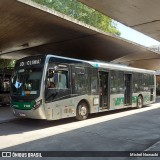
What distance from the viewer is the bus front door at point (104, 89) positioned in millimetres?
14834

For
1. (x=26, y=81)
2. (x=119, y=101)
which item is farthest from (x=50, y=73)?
(x=119, y=101)

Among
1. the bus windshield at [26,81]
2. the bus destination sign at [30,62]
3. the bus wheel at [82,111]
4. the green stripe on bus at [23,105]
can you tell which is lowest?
the bus wheel at [82,111]

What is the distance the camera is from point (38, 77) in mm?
11328

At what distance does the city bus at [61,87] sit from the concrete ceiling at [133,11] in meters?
3.42

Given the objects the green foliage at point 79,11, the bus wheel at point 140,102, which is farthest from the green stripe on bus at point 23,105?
the green foliage at point 79,11

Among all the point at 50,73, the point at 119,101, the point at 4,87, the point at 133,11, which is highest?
the point at 133,11

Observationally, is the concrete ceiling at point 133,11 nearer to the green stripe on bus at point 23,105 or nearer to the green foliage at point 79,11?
the green stripe on bus at point 23,105

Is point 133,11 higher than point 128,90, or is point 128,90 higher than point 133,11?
point 133,11

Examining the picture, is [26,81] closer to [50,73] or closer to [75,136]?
[50,73]

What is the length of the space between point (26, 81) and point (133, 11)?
5.14m

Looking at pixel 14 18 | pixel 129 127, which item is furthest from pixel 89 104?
pixel 14 18

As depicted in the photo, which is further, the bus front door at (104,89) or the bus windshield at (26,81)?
the bus front door at (104,89)

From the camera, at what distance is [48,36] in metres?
18.1

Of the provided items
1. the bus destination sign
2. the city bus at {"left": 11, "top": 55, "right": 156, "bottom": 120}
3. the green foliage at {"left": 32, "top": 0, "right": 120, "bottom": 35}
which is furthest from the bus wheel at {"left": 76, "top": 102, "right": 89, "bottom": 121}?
the green foliage at {"left": 32, "top": 0, "right": 120, "bottom": 35}
